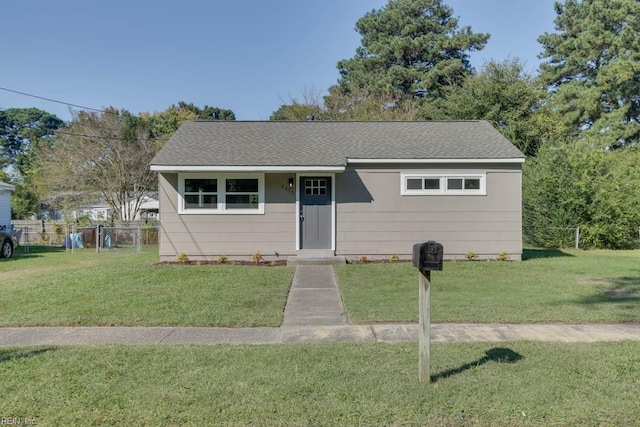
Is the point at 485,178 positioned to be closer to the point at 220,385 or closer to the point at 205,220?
the point at 205,220

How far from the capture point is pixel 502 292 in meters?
7.13

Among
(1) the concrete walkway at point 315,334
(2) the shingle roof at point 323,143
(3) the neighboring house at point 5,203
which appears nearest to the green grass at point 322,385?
(1) the concrete walkway at point 315,334

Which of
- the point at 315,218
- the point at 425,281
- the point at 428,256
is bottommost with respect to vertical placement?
the point at 425,281

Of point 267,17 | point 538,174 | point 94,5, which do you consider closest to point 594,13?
point 538,174

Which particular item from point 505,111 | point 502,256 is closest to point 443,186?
point 502,256

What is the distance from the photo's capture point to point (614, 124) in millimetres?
25531

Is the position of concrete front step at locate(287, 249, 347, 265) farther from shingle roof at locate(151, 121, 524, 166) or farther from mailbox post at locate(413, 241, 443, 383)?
mailbox post at locate(413, 241, 443, 383)

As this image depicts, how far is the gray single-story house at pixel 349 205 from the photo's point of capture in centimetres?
1129

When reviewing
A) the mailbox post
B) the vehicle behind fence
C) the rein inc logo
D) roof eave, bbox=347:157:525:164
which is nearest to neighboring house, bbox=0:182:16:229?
the vehicle behind fence

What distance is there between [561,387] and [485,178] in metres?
8.85

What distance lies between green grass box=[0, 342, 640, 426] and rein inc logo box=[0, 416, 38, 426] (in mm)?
39

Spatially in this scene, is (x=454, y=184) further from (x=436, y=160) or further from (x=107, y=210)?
(x=107, y=210)

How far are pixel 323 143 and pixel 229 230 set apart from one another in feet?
12.3

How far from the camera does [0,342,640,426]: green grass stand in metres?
2.89
